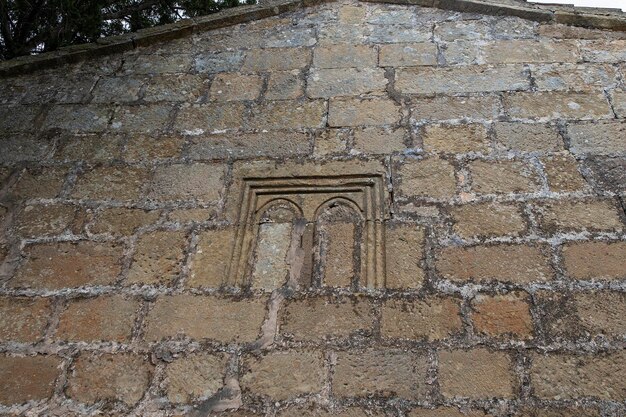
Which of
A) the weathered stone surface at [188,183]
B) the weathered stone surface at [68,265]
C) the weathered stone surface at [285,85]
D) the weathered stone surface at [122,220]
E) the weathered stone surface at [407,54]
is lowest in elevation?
the weathered stone surface at [68,265]

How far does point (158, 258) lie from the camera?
7.85 feet

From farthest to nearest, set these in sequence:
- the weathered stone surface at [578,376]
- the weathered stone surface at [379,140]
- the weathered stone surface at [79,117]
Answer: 1. the weathered stone surface at [79,117]
2. the weathered stone surface at [379,140]
3. the weathered stone surface at [578,376]

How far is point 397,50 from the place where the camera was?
10.3ft

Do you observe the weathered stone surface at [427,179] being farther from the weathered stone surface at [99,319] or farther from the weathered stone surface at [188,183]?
the weathered stone surface at [99,319]

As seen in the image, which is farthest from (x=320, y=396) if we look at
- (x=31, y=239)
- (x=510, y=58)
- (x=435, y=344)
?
(x=510, y=58)

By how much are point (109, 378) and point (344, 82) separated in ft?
6.01

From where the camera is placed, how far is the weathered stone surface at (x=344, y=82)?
2961 millimetres

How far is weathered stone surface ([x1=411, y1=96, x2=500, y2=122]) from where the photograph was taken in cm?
277

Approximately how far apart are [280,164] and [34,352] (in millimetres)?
1275

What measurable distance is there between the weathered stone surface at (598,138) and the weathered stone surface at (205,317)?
1.60m

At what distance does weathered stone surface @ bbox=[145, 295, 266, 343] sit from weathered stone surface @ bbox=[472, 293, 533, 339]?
2.66 ft

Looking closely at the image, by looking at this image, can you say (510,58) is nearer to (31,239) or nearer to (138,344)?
(138,344)

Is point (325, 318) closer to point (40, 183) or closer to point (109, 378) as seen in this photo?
point (109, 378)

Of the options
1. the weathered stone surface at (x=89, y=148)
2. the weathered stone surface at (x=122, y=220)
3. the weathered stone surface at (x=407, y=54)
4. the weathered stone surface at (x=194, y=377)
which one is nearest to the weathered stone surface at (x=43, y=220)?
the weathered stone surface at (x=122, y=220)
